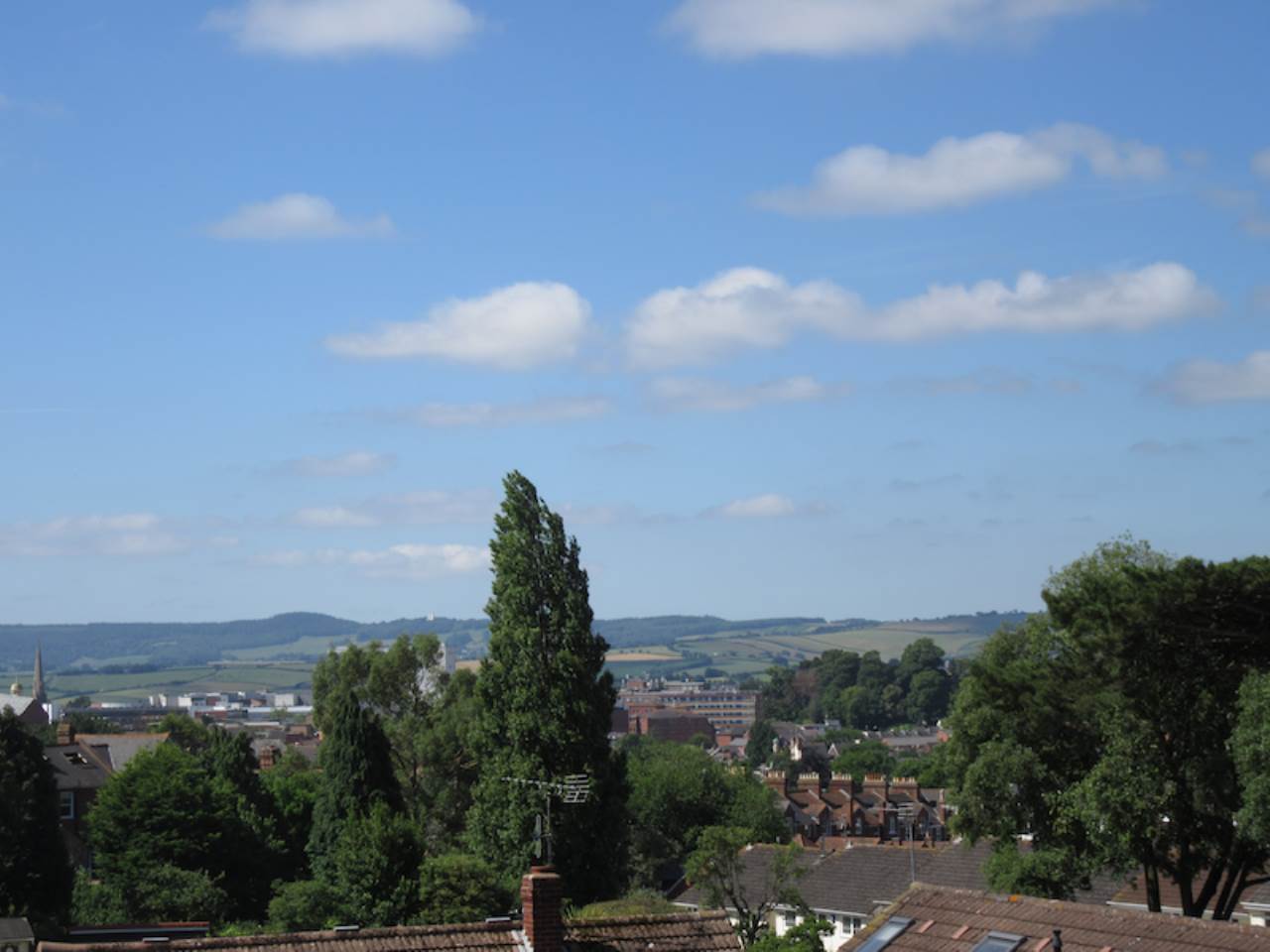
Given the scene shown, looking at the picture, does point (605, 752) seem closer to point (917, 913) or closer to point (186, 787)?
point (186, 787)

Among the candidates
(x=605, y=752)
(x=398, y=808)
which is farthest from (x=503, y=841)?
(x=398, y=808)

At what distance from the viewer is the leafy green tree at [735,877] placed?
55.4 meters

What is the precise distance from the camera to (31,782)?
58.5 meters

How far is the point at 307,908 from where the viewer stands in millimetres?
53406

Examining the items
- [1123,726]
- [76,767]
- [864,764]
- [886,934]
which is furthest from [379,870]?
[864,764]

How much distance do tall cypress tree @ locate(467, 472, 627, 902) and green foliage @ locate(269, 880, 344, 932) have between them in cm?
529

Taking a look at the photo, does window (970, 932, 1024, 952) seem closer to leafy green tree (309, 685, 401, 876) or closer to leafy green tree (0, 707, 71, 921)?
leafy green tree (309, 685, 401, 876)

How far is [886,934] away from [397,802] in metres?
38.9

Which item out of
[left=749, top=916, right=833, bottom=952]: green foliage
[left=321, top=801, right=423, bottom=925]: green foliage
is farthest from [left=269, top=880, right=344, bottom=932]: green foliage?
[left=749, top=916, right=833, bottom=952]: green foliage

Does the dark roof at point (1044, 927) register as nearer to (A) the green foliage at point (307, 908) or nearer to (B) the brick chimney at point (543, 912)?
(B) the brick chimney at point (543, 912)

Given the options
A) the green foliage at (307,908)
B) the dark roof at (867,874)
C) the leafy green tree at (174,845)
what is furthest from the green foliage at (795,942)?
the leafy green tree at (174,845)

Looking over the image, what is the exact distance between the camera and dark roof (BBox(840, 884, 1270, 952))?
20.9 meters

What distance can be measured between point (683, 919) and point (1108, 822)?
15.2 m

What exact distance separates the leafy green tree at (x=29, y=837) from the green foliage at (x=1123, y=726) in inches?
1254
